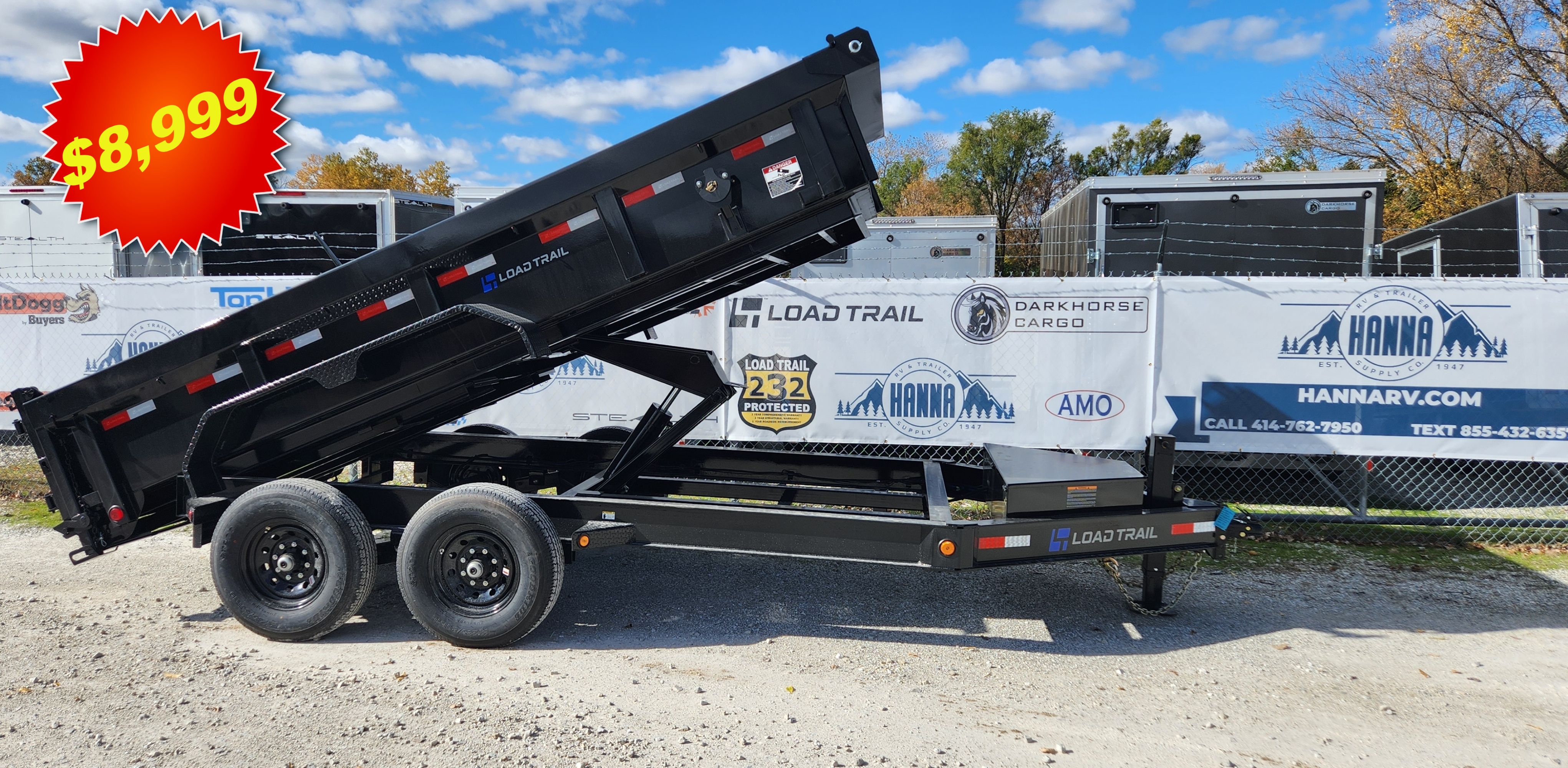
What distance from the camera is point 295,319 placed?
4594 mm

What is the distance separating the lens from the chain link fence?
22.5 ft

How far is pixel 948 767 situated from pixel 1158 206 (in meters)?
8.82

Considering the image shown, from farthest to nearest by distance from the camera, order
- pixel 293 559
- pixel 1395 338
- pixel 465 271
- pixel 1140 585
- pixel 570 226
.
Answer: pixel 1395 338
pixel 1140 585
pixel 293 559
pixel 465 271
pixel 570 226

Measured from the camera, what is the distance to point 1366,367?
22.2ft

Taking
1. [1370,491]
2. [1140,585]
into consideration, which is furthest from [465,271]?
[1370,491]

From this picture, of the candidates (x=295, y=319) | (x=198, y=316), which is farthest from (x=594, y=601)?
(x=198, y=316)

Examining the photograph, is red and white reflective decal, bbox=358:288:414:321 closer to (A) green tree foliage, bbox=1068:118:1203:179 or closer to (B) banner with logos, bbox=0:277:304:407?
(B) banner with logos, bbox=0:277:304:407

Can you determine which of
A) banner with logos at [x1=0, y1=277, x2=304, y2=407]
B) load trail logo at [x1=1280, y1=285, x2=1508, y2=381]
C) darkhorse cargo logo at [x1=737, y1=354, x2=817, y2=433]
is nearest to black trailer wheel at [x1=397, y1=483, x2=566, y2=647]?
darkhorse cargo logo at [x1=737, y1=354, x2=817, y2=433]

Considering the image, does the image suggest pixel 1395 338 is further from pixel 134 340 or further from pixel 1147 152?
pixel 1147 152

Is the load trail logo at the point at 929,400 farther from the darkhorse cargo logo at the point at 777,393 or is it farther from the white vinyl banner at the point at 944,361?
the darkhorse cargo logo at the point at 777,393

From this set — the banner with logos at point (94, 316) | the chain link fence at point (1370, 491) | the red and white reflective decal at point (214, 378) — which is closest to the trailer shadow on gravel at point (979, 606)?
the chain link fence at point (1370, 491)

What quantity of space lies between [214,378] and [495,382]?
1.44 m

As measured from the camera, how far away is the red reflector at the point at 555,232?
173 inches

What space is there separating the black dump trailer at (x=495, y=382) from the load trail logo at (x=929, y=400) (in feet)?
7.25
